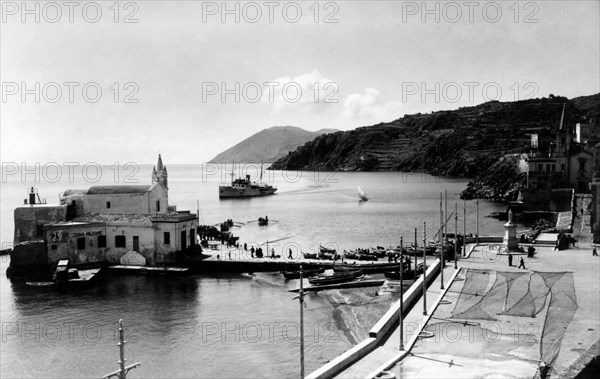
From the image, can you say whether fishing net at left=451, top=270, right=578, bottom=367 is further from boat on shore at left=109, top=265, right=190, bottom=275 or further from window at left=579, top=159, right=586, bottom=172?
window at left=579, top=159, right=586, bottom=172

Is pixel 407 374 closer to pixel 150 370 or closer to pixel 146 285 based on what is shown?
pixel 150 370

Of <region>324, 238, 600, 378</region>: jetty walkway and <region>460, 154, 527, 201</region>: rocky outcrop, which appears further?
Answer: <region>460, 154, 527, 201</region>: rocky outcrop

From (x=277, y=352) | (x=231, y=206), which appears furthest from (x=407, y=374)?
(x=231, y=206)

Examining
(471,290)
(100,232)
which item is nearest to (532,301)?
(471,290)

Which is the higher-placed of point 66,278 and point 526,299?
point 526,299

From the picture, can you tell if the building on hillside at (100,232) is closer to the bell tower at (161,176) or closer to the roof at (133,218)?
the roof at (133,218)

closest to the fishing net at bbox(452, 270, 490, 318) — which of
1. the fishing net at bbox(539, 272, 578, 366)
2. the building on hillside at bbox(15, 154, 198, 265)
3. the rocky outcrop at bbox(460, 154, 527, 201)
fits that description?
the fishing net at bbox(539, 272, 578, 366)

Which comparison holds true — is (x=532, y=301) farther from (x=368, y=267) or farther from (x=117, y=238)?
(x=117, y=238)

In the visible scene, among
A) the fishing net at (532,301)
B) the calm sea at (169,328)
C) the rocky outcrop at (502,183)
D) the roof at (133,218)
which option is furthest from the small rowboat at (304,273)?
the rocky outcrop at (502,183)
